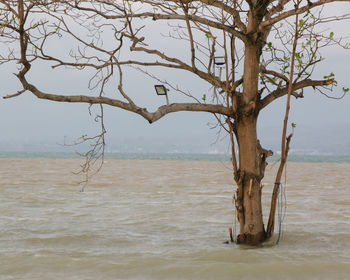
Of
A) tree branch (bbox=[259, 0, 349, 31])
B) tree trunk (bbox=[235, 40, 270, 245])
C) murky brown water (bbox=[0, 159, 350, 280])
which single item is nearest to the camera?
murky brown water (bbox=[0, 159, 350, 280])

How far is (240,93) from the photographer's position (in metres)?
6.87

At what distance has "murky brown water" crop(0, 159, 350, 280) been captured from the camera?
5746 mm

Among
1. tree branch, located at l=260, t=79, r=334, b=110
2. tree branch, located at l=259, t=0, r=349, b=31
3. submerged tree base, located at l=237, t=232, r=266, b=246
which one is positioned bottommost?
submerged tree base, located at l=237, t=232, r=266, b=246

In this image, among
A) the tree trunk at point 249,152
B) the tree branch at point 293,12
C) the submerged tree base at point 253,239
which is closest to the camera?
the tree branch at point 293,12

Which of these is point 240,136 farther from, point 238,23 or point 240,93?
point 238,23

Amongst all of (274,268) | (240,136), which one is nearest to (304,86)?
(240,136)

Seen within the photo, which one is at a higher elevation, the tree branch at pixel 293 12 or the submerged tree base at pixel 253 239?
the tree branch at pixel 293 12

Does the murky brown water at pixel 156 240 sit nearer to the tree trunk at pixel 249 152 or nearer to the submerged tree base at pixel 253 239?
the submerged tree base at pixel 253 239

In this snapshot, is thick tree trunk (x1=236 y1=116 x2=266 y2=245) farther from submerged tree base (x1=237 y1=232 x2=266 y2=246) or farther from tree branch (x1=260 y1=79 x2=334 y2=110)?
tree branch (x1=260 y1=79 x2=334 y2=110)

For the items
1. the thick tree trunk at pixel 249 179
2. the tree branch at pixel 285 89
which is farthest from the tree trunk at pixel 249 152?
the tree branch at pixel 285 89

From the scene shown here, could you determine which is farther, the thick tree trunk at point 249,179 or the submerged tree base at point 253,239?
the submerged tree base at point 253,239

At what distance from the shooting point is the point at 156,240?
7.72m

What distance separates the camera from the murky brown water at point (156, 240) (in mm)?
5746

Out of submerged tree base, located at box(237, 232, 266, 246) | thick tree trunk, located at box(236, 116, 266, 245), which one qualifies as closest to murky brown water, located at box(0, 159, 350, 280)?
submerged tree base, located at box(237, 232, 266, 246)
